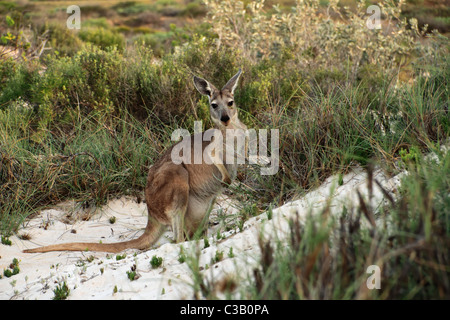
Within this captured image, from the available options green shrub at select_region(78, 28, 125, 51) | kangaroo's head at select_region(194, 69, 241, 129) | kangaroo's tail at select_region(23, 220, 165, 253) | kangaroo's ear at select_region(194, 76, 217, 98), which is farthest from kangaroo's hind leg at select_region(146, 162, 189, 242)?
green shrub at select_region(78, 28, 125, 51)

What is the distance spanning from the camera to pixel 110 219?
5504mm

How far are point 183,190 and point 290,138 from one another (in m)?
1.21

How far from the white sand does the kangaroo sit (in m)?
0.17

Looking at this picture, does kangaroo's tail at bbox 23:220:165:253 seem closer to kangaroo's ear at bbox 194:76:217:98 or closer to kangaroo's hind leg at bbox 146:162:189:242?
kangaroo's hind leg at bbox 146:162:189:242

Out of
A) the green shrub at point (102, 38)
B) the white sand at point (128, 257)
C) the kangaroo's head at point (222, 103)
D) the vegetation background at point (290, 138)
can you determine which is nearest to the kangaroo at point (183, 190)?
the kangaroo's head at point (222, 103)

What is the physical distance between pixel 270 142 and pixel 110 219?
191 cm

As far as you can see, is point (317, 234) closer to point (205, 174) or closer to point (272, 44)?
point (205, 174)

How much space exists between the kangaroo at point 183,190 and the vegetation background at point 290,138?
34 centimetres

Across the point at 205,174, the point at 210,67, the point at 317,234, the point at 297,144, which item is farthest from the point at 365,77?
the point at 317,234

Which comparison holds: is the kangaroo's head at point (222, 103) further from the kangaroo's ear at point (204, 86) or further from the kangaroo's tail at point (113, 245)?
the kangaroo's tail at point (113, 245)

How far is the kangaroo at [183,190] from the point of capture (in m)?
4.77

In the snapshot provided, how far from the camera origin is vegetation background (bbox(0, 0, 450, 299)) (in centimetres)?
252

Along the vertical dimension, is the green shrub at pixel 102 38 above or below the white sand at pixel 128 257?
above

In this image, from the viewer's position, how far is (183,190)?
4.90 meters
